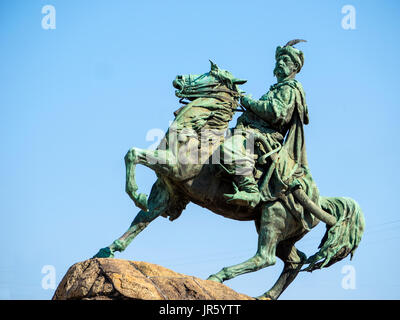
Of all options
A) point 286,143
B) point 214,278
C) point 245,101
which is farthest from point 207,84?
point 214,278

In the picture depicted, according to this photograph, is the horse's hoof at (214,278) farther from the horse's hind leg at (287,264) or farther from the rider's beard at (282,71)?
the rider's beard at (282,71)

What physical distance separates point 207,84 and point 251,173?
1310 mm

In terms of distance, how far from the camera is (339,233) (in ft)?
37.1

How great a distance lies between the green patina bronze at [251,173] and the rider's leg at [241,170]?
0.01 meters

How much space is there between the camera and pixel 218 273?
10484mm

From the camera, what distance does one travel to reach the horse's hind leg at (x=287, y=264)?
11320 mm

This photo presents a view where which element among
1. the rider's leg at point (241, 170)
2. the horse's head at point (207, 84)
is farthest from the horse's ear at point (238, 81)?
the rider's leg at point (241, 170)

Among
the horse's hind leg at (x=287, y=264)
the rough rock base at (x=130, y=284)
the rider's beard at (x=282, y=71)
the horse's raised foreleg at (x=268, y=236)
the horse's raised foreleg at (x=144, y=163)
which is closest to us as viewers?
the rough rock base at (x=130, y=284)

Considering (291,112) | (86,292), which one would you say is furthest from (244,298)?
(291,112)

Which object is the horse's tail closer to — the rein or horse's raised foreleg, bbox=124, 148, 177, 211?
the rein

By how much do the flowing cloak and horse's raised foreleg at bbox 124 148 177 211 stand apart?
3.95 ft

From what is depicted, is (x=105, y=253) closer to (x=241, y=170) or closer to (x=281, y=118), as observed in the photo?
(x=241, y=170)
